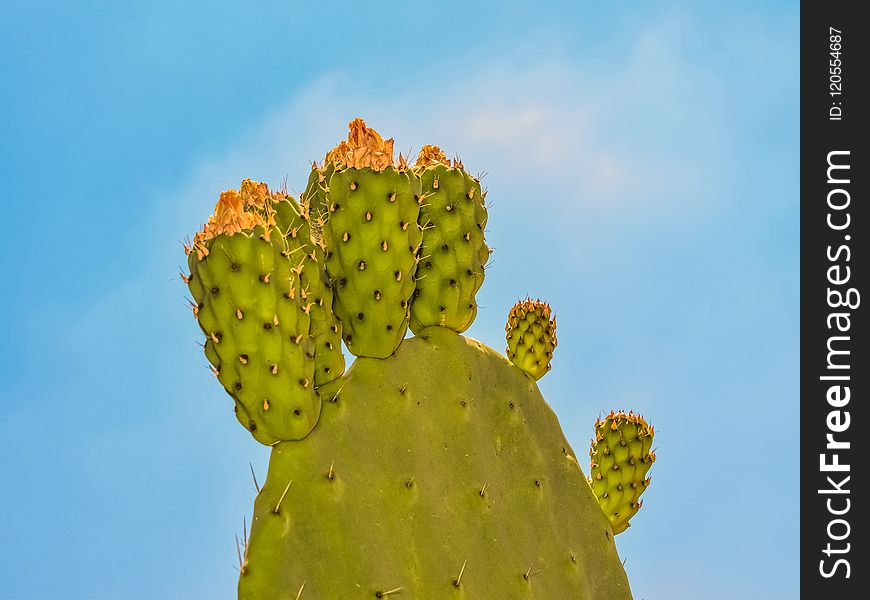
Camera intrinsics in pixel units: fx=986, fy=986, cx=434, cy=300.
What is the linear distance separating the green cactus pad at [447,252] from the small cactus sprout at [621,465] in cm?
92

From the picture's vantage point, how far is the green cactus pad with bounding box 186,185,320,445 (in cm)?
236

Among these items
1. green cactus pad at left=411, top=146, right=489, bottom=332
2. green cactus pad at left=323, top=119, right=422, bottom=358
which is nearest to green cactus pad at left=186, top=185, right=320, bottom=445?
green cactus pad at left=323, top=119, right=422, bottom=358

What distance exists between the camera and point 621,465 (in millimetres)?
3752

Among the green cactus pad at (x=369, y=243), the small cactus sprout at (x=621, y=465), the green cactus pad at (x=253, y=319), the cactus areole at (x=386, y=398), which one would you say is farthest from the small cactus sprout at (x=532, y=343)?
the green cactus pad at (x=253, y=319)

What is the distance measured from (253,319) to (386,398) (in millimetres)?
552

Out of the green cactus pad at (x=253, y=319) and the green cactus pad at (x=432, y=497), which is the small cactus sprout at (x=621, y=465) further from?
the green cactus pad at (x=253, y=319)

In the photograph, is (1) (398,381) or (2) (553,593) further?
(2) (553,593)

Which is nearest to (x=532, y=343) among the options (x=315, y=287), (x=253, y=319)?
(x=315, y=287)

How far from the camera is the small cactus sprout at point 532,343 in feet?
11.8

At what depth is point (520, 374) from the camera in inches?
136
